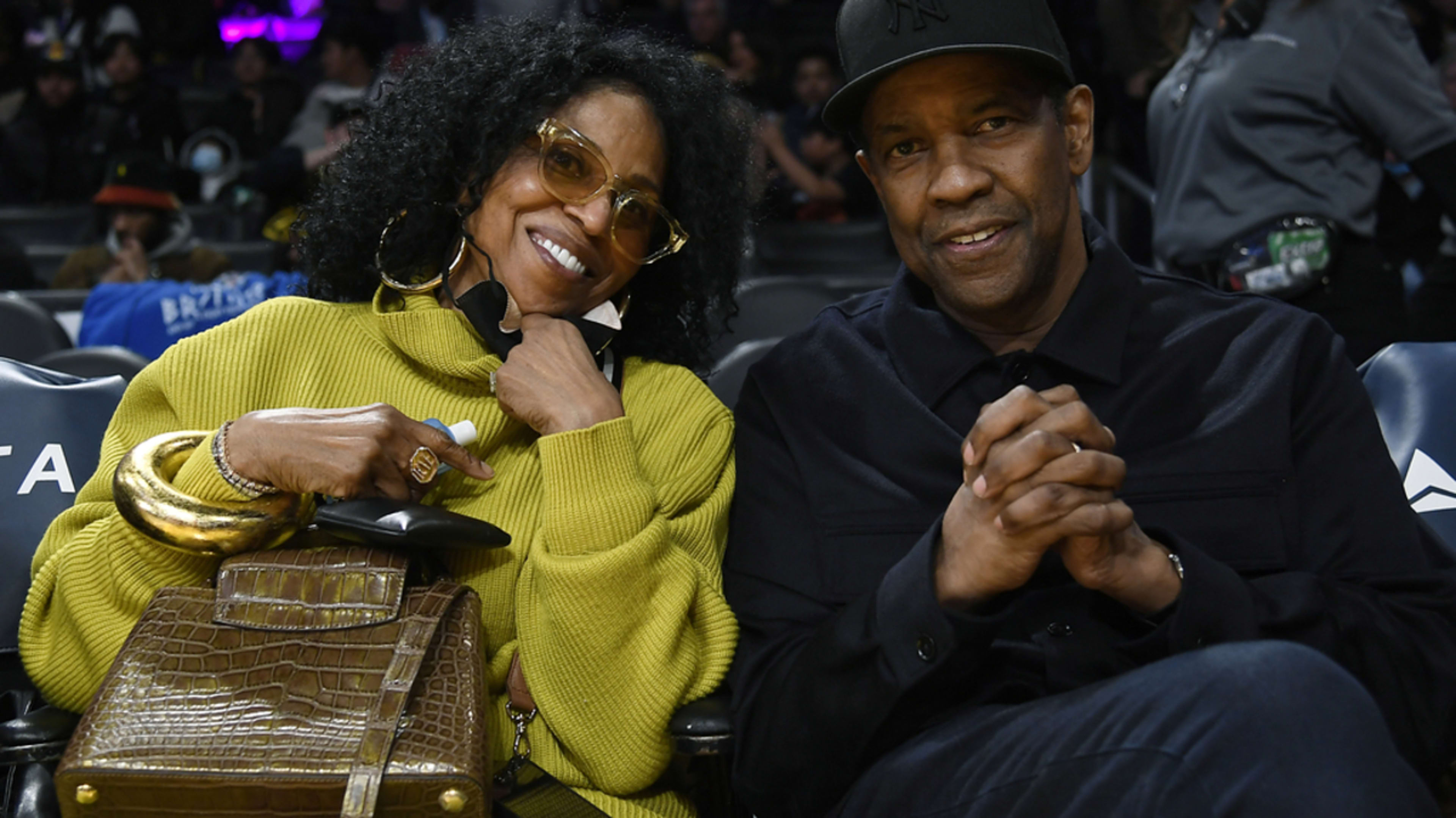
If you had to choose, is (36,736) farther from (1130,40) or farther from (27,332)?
(1130,40)

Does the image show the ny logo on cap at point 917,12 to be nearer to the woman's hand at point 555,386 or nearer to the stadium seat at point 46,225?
the woman's hand at point 555,386

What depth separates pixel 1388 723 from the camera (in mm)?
1749

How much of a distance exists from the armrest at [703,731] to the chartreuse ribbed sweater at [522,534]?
4 cm

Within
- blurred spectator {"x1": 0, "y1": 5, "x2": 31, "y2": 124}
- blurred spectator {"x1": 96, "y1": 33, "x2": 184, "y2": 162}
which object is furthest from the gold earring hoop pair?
blurred spectator {"x1": 0, "y1": 5, "x2": 31, "y2": 124}

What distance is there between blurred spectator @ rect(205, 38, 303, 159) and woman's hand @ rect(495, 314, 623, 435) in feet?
23.1

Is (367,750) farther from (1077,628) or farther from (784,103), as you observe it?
(784,103)

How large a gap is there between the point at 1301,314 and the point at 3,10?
32.1 feet

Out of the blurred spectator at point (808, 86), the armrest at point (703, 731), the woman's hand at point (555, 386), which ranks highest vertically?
the woman's hand at point (555, 386)

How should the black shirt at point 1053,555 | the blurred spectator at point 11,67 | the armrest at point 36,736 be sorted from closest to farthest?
the black shirt at point 1053,555
the armrest at point 36,736
the blurred spectator at point 11,67

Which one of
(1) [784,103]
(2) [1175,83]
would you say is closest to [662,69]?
(2) [1175,83]

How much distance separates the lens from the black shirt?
1.71 metres

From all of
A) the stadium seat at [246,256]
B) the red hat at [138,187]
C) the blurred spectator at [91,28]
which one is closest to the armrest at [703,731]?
the red hat at [138,187]

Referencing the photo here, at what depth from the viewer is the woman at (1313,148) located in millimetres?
3318

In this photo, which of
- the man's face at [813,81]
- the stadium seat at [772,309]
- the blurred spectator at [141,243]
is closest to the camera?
the stadium seat at [772,309]
